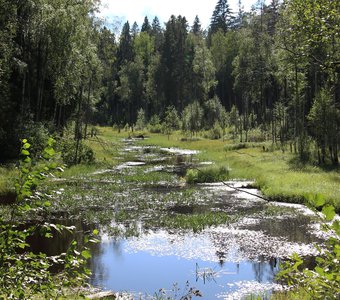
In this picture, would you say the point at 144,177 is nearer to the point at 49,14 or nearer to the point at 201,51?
the point at 49,14

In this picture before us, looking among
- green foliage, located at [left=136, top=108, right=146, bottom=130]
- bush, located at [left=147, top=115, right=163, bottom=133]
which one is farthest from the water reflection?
green foliage, located at [left=136, top=108, right=146, bottom=130]

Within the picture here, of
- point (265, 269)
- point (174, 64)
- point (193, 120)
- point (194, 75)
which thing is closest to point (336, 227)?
point (265, 269)

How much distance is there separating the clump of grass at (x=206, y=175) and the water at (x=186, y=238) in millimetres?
2527

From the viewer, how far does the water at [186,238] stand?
12602 millimetres

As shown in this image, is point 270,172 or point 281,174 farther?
point 270,172

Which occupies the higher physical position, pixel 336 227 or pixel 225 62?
pixel 225 62

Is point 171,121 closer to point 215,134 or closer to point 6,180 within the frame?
point 215,134

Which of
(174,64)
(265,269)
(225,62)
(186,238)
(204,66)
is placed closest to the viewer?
(265,269)

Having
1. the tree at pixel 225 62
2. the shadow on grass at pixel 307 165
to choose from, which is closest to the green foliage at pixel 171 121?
the tree at pixel 225 62

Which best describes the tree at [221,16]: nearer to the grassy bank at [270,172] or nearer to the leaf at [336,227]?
the grassy bank at [270,172]

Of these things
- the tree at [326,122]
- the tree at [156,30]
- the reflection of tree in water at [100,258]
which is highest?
the tree at [156,30]

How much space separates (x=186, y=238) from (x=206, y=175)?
52.9ft

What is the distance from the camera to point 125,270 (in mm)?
13742

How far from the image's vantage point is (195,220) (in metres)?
19.6
